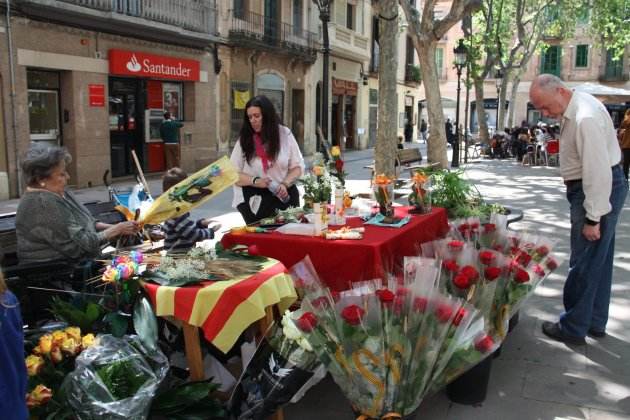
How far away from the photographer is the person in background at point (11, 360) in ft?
6.40

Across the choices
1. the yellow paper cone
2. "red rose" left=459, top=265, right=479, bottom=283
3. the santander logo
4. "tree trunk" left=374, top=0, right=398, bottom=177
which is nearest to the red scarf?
the yellow paper cone

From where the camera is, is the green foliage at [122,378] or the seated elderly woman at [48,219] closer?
the green foliage at [122,378]

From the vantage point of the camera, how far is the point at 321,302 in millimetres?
2635

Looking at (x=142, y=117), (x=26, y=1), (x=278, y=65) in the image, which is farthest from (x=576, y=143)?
(x=278, y=65)

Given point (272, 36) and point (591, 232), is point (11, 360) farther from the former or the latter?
point (272, 36)

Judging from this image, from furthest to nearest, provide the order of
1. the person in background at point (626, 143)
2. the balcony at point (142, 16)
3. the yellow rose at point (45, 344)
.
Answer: the person in background at point (626, 143)
the balcony at point (142, 16)
the yellow rose at point (45, 344)

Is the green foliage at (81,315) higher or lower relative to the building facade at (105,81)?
lower

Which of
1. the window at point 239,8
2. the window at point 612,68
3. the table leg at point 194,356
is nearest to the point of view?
the table leg at point 194,356

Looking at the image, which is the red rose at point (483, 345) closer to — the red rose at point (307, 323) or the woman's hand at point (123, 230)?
the red rose at point (307, 323)

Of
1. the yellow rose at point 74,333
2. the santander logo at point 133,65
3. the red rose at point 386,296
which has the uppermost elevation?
the santander logo at point 133,65

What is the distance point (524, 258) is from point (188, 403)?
6.66ft

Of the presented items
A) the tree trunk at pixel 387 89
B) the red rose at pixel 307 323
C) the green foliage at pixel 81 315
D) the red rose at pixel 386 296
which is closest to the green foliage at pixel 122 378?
the green foliage at pixel 81 315

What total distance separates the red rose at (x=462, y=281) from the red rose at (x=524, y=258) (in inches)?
28.6

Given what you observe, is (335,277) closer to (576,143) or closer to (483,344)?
(483,344)
